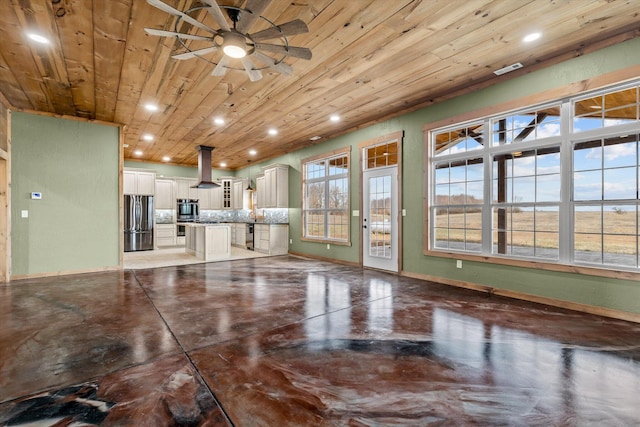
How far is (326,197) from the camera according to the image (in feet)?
23.8

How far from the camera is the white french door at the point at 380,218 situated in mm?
5570

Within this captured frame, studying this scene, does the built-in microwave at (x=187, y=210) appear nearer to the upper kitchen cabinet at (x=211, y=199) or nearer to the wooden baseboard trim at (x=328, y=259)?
the upper kitchen cabinet at (x=211, y=199)

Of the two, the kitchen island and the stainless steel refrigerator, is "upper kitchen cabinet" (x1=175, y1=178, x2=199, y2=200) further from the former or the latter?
the kitchen island

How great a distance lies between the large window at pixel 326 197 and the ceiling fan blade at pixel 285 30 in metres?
4.07

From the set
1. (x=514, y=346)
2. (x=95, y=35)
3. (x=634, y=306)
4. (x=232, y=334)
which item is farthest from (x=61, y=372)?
(x=634, y=306)

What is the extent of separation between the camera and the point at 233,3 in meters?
2.63

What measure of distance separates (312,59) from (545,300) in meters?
4.08

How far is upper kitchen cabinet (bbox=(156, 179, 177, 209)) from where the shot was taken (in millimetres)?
9703

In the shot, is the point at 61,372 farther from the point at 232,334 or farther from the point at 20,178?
the point at 20,178

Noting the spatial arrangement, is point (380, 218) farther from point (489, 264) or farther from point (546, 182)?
point (546, 182)

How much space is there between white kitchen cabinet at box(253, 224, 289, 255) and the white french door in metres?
2.97

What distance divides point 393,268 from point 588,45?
399 centimetres

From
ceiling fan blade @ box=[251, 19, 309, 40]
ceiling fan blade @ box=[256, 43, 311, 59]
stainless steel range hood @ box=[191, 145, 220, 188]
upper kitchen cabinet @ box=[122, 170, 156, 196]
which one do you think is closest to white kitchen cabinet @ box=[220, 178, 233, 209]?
upper kitchen cabinet @ box=[122, 170, 156, 196]

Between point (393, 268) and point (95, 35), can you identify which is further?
Result: point (393, 268)
